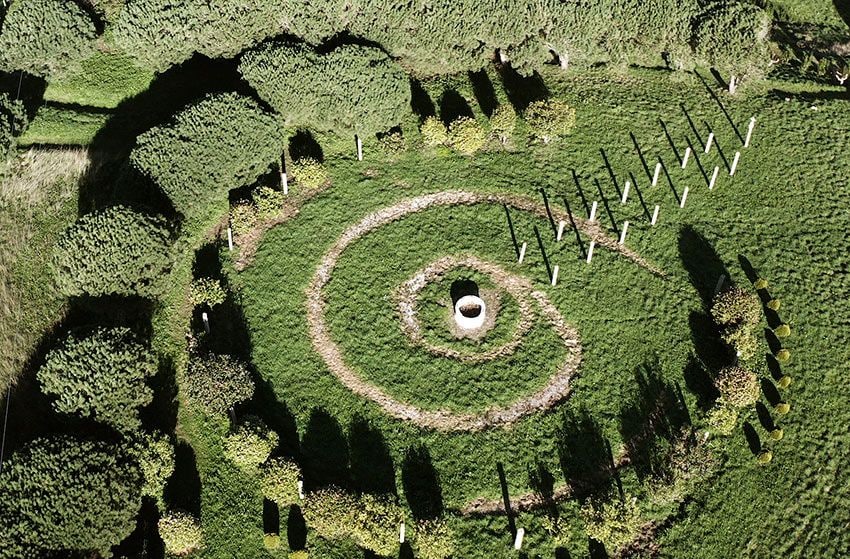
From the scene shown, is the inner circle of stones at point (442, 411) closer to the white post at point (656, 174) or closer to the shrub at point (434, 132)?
the shrub at point (434, 132)

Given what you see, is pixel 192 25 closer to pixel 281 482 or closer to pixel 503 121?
pixel 503 121

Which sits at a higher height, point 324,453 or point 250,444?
point 250,444

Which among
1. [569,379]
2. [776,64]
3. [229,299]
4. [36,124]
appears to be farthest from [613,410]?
[36,124]

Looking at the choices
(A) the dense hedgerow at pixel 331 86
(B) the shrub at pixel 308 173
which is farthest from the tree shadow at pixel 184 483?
(A) the dense hedgerow at pixel 331 86

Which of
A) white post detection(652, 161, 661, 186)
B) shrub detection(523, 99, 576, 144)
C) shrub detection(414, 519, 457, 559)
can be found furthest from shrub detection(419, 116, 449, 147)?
shrub detection(414, 519, 457, 559)

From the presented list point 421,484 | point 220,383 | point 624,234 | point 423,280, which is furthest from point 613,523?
point 220,383
